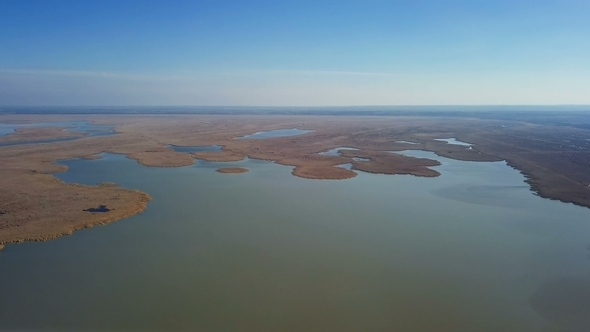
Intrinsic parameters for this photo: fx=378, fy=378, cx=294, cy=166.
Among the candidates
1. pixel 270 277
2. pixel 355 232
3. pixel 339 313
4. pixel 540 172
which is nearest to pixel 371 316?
pixel 339 313

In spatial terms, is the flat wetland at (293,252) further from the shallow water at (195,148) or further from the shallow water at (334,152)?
the shallow water at (195,148)

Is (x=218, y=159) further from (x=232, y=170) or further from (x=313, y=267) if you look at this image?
(x=313, y=267)

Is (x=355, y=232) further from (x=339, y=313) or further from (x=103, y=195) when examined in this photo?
(x=103, y=195)

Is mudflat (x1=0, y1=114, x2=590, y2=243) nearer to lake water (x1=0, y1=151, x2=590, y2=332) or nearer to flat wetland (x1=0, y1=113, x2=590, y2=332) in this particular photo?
flat wetland (x1=0, y1=113, x2=590, y2=332)

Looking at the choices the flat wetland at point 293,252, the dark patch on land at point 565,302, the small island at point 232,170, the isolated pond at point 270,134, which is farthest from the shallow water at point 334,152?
the dark patch on land at point 565,302

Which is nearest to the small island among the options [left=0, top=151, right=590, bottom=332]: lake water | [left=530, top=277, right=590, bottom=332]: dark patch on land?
[left=0, top=151, right=590, bottom=332]: lake water
